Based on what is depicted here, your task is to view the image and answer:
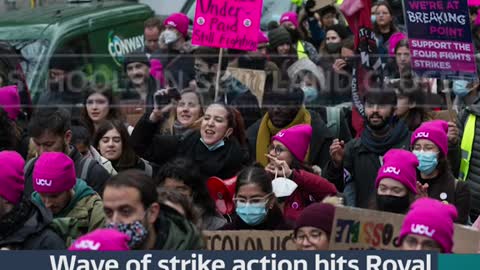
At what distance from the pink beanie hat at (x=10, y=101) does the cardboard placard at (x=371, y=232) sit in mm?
4638

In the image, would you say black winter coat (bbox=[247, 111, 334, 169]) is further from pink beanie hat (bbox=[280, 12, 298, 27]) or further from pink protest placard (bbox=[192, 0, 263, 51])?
pink beanie hat (bbox=[280, 12, 298, 27])

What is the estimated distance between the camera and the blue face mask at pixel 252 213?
9.84 m

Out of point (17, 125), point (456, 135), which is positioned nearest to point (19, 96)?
point (17, 125)

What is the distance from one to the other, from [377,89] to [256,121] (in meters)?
1.21

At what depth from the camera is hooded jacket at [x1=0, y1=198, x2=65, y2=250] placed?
338 inches

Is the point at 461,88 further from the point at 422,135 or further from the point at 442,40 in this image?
the point at 422,135

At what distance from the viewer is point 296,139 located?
11.2 m

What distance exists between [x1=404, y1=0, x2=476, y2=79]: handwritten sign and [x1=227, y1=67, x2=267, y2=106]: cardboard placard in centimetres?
218

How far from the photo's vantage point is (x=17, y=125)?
12750 millimetres

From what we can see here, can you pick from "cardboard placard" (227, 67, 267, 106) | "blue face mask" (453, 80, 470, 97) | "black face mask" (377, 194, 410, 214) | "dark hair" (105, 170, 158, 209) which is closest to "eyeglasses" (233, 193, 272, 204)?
"black face mask" (377, 194, 410, 214)

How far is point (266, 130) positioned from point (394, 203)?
2.65 meters

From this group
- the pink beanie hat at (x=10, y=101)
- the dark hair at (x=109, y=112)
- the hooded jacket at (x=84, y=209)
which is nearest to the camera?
the hooded jacket at (x=84, y=209)

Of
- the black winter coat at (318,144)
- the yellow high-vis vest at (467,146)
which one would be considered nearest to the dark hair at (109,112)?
the black winter coat at (318,144)

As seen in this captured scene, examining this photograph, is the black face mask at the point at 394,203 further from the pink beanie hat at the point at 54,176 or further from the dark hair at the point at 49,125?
the dark hair at the point at 49,125
